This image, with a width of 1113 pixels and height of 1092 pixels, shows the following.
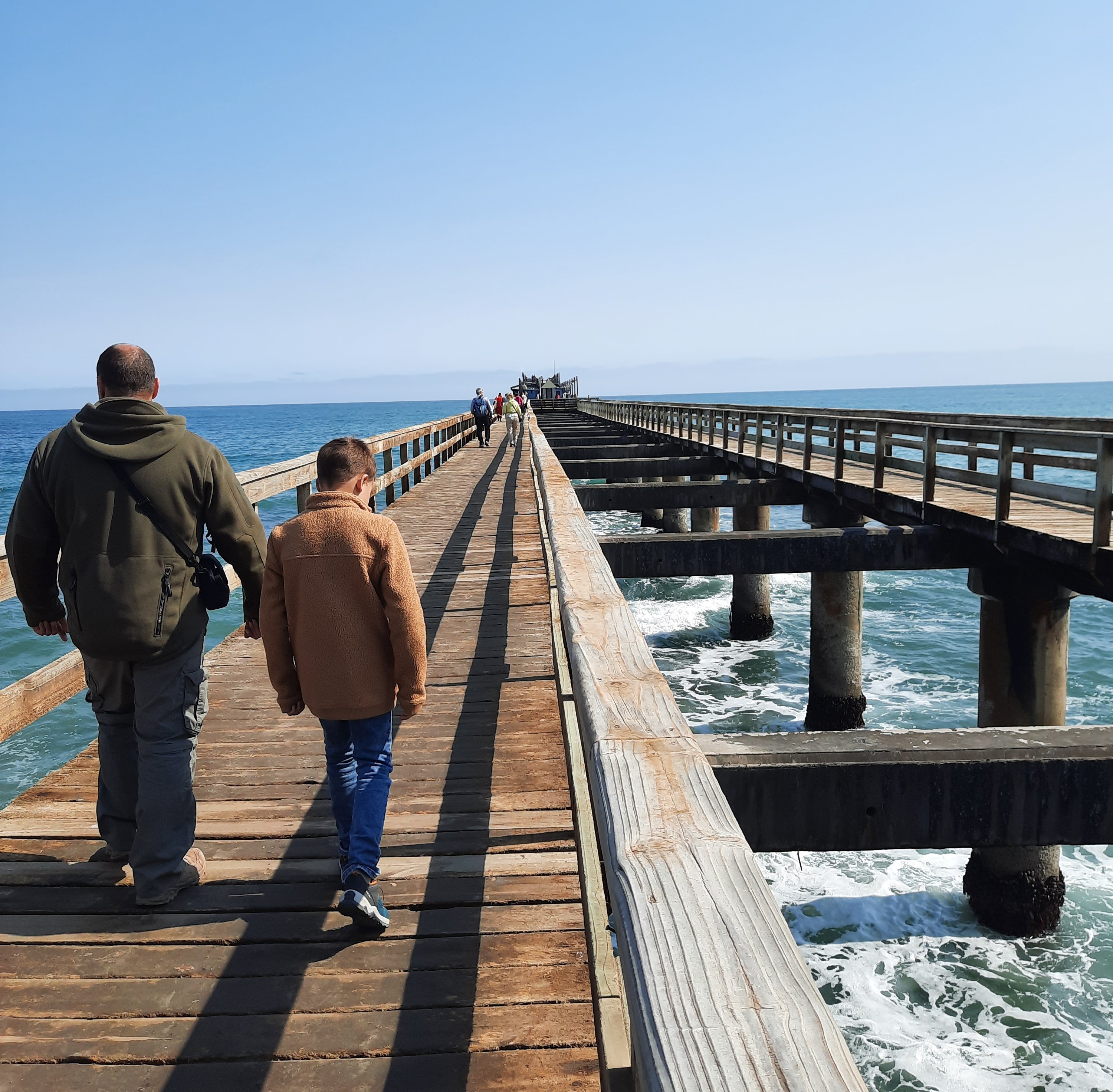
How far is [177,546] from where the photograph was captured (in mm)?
2838

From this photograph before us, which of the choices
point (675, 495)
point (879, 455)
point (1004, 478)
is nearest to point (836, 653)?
point (879, 455)

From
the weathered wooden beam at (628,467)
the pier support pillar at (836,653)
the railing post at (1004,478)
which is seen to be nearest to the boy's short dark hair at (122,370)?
the railing post at (1004,478)

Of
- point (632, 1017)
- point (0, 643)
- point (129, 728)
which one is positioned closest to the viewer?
point (632, 1017)

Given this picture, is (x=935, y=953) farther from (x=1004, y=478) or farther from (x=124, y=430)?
(x=124, y=430)

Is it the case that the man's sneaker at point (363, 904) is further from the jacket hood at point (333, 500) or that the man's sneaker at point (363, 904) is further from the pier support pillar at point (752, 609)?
the pier support pillar at point (752, 609)

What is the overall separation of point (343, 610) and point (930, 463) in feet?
28.7

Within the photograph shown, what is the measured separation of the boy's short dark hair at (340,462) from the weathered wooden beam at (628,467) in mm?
14237

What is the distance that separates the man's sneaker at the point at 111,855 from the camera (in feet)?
10.6

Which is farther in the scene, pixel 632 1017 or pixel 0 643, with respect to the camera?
pixel 0 643

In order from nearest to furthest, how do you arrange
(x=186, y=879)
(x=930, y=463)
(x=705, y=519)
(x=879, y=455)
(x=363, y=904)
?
(x=363, y=904) → (x=186, y=879) → (x=930, y=463) → (x=879, y=455) → (x=705, y=519)

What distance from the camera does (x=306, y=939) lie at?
278cm

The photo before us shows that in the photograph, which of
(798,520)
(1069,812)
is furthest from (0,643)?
(798,520)

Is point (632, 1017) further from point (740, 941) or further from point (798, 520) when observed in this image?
point (798, 520)

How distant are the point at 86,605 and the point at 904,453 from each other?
230 ft
